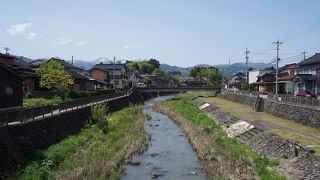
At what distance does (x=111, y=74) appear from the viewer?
120m

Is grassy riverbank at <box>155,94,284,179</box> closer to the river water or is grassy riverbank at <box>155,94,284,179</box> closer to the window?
the river water

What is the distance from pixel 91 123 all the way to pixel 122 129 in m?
3.26

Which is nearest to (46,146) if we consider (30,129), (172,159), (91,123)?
(30,129)

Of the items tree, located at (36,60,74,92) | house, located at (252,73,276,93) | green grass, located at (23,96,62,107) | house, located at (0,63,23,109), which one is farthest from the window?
house, located at (252,73,276,93)

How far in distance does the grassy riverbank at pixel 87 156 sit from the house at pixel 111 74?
236ft

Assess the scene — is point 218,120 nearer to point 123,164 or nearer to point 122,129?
point 122,129

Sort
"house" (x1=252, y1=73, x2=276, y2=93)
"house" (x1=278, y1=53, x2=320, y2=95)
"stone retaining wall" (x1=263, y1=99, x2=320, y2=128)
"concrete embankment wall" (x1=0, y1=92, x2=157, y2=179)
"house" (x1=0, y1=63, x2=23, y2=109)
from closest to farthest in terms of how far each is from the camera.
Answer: "concrete embankment wall" (x1=0, y1=92, x2=157, y2=179) → "stone retaining wall" (x1=263, y1=99, x2=320, y2=128) → "house" (x1=0, y1=63, x2=23, y2=109) → "house" (x1=278, y1=53, x2=320, y2=95) → "house" (x1=252, y1=73, x2=276, y2=93)

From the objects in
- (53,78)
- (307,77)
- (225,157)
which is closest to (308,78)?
(307,77)

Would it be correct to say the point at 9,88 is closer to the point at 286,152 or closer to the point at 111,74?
the point at 286,152

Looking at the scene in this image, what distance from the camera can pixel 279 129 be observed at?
3234 centimetres

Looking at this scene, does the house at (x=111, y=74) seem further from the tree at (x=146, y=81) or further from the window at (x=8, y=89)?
the window at (x=8, y=89)

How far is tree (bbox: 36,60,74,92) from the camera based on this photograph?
60.8m

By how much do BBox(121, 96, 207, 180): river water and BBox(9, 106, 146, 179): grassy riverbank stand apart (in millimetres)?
1017

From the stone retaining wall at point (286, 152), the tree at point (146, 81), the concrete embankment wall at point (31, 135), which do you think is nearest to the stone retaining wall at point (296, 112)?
the stone retaining wall at point (286, 152)
